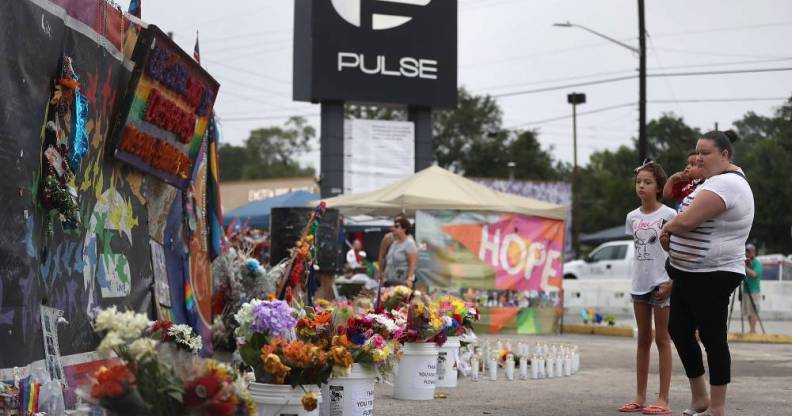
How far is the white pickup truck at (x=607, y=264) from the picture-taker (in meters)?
37.7

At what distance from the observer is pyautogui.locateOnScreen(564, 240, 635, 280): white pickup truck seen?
3769 centimetres

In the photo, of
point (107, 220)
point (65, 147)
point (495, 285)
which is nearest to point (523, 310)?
point (495, 285)

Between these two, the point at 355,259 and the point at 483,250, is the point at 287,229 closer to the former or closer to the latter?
the point at 483,250

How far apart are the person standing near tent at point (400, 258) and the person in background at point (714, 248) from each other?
736 centimetres

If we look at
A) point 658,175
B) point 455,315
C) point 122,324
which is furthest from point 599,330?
point 122,324

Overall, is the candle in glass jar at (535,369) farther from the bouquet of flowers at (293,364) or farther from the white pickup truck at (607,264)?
the white pickup truck at (607,264)

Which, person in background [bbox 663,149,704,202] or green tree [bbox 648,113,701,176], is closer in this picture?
person in background [bbox 663,149,704,202]

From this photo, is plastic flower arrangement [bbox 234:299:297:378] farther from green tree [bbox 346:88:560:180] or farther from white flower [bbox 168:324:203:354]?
green tree [bbox 346:88:560:180]

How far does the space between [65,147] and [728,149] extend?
14.0ft

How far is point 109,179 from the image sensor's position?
8289mm

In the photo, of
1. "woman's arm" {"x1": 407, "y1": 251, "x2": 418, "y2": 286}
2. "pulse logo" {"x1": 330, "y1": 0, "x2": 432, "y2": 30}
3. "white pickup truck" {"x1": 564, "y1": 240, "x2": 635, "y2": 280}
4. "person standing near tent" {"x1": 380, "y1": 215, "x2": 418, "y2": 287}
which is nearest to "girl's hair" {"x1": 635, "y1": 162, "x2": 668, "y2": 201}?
"woman's arm" {"x1": 407, "y1": 251, "x2": 418, "y2": 286}

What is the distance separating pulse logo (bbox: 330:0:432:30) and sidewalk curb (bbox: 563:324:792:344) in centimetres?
893

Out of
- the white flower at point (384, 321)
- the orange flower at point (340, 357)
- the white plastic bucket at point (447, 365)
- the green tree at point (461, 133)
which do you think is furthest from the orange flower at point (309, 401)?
the green tree at point (461, 133)

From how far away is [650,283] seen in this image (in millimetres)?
8406
